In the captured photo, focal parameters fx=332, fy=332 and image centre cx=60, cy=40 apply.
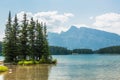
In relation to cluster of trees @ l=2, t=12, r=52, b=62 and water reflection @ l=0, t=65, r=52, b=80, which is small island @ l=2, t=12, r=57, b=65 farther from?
water reflection @ l=0, t=65, r=52, b=80

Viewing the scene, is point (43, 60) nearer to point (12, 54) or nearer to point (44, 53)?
point (44, 53)

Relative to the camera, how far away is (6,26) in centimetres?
10638

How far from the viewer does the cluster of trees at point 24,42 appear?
10344 cm

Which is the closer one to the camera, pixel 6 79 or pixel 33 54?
pixel 6 79

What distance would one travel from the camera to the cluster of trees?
103m

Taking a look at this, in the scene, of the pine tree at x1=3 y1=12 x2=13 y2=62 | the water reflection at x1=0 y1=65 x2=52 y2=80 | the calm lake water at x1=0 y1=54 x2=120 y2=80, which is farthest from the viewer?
the pine tree at x1=3 y1=12 x2=13 y2=62

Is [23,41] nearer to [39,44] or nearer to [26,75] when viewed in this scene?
[39,44]

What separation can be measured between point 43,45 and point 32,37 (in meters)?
4.43

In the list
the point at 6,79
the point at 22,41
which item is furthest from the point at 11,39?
the point at 6,79

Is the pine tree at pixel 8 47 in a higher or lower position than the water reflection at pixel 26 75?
higher

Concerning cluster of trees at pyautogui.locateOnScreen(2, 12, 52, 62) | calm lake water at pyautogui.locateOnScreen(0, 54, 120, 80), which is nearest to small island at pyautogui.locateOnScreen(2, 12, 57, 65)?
cluster of trees at pyautogui.locateOnScreen(2, 12, 52, 62)

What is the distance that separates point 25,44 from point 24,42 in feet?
2.69

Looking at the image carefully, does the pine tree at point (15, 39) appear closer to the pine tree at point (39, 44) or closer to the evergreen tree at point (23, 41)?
the evergreen tree at point (23, 41)

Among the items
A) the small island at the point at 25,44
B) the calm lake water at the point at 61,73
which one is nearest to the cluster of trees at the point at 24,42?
the small island at the point at 25,44
